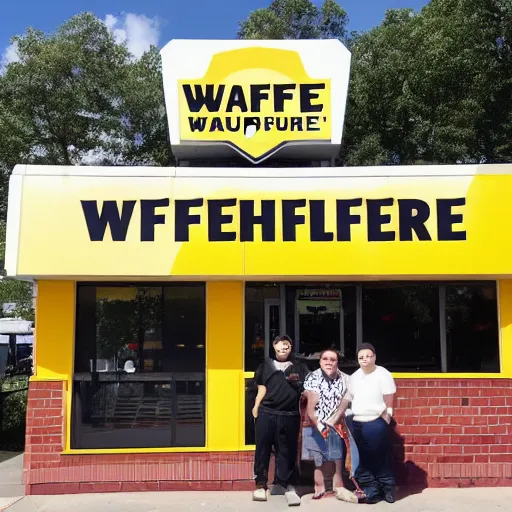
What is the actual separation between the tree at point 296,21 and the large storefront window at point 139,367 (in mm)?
20376

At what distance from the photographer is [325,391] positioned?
21.8 feet

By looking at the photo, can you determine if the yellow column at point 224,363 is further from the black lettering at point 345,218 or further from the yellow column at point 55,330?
the yellow column at point 55,330

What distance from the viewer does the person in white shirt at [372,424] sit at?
252 inches

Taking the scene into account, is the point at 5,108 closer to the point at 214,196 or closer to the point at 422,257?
the point at 214,196

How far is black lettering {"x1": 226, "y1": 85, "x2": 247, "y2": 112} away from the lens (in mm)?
8055

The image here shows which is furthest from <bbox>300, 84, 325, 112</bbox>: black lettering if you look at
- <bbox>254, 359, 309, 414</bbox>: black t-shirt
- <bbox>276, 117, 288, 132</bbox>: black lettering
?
<bbox>254, 359, 309, 414</bbox>: black t-shirt

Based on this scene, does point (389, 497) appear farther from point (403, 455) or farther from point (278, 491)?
point (278, 491)

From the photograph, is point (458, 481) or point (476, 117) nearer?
point (458, 481)

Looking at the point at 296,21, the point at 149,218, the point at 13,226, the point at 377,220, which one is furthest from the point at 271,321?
the point at 296,21

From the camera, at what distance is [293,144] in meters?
8.03

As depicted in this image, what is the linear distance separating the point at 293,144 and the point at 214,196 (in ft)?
5.03

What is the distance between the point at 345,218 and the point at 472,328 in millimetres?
2170

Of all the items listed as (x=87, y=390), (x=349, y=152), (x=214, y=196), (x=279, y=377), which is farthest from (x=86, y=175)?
(x=349, y=152)

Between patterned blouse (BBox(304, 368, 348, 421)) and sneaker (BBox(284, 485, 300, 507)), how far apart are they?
32.4 inches
